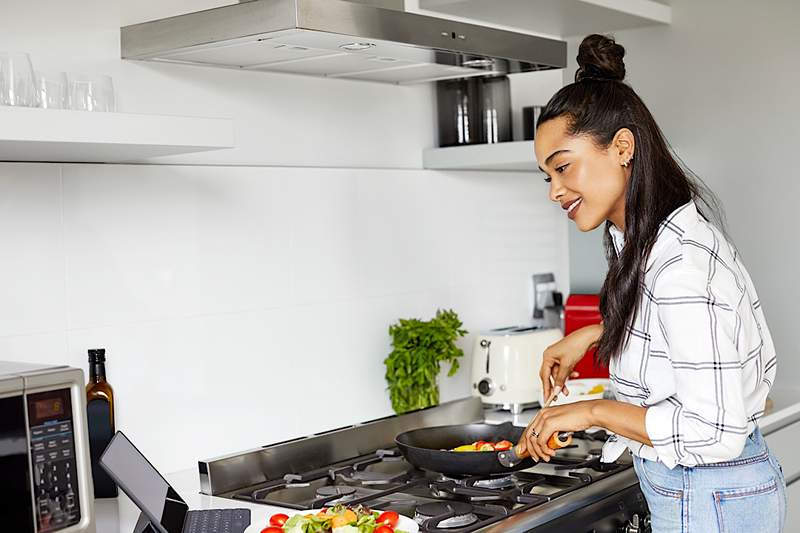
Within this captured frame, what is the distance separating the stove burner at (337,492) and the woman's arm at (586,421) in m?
0.40

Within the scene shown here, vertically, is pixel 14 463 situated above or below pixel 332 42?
below

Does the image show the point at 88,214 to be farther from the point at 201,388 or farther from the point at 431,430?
the point at 431,430

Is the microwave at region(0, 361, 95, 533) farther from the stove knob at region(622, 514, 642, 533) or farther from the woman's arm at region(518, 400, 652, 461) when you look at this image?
the stove knob at region(622, 514, 642, 533)

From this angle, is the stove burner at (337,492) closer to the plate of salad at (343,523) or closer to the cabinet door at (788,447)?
the plate of salad at (343,523)

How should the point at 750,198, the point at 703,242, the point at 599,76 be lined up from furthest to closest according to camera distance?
the point at 750,198, the point at 599,76, the point at 703,242

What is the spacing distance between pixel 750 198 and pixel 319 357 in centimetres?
126

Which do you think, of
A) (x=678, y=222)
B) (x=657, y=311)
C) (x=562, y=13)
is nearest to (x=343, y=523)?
(x=657, y=311)

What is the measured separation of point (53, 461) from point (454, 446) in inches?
40.6

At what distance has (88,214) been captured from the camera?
6.55 feet

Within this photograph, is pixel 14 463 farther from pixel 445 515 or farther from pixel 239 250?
pixel 239 250

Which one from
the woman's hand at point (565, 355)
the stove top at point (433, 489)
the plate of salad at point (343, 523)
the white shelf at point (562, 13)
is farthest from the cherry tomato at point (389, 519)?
the white shelf at point (562, 13)

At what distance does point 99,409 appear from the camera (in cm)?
190

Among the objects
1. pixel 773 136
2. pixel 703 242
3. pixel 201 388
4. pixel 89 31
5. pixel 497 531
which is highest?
pixel 89 31

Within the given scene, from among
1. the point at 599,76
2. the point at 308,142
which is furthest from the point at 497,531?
the point at 308,142
